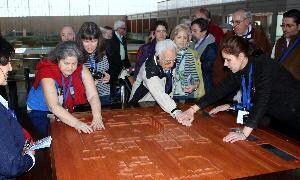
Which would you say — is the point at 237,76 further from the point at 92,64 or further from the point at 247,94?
the point at 92,64

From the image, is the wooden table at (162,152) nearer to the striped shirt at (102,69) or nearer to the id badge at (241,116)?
the id badge at (241,116)

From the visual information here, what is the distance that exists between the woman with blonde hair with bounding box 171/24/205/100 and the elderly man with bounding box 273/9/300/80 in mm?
1001

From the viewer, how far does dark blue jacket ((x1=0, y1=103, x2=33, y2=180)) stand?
1.39m

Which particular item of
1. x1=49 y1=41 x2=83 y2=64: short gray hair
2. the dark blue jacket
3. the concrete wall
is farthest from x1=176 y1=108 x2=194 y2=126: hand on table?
the concrete wall

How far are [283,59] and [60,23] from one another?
9.23 metres

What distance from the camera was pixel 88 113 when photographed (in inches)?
103

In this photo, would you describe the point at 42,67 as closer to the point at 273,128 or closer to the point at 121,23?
the point at 273,128

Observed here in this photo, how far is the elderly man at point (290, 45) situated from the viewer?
3410 millimetres

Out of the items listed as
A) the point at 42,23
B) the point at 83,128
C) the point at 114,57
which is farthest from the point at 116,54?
the point at 42,23

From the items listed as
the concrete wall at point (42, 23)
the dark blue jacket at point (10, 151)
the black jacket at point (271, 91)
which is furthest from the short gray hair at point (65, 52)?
the concrete wall at point (42, 23)

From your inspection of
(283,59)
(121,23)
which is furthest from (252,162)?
(121,23)

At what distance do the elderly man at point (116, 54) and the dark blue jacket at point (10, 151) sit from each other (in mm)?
2034

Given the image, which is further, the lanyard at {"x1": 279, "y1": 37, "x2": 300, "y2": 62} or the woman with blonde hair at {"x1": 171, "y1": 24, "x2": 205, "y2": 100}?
the lanyard at {"x1": 279, "y1": 37, "x2": 300, "y2": 62}

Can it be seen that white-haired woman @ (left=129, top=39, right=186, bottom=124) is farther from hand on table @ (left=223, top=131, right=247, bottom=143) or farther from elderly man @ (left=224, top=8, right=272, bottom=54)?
elderly man @ (left=224, top=8, right=272, bottom=54)
